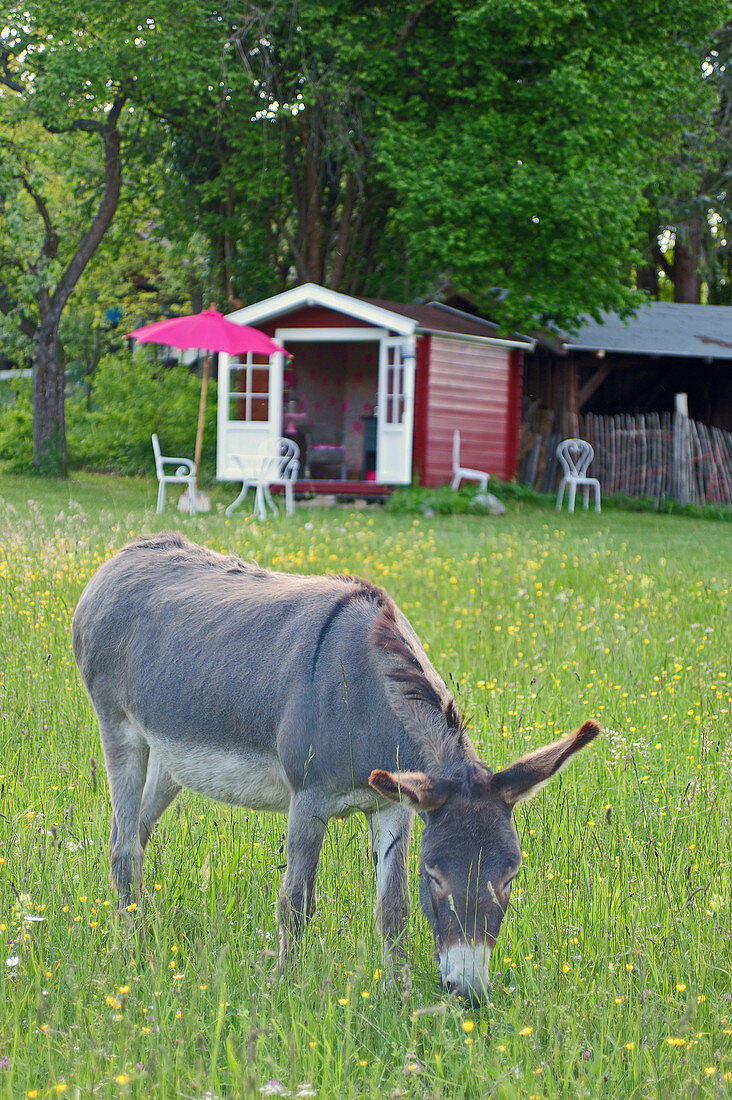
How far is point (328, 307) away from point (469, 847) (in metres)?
18.3

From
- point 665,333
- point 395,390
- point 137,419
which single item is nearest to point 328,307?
point 395,390

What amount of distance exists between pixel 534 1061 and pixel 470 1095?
0.19m

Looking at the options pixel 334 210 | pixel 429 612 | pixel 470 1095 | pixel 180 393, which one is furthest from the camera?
pixel 180 393

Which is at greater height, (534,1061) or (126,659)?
(126,659)

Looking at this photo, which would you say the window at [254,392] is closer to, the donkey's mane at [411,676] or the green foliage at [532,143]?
the green foliage at [532,143]

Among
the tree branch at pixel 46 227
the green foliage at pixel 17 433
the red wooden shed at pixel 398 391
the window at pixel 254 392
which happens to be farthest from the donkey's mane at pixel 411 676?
the green foliage at pixel 17 433

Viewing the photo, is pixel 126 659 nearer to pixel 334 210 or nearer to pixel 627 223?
pixel 627 223

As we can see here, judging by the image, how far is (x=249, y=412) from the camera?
20.8 m

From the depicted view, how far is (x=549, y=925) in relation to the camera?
3.35m

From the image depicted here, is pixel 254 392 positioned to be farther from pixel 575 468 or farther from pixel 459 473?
pixel 575 468

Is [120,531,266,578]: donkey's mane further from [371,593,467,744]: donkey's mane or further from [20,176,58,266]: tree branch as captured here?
[20,176,58,266]: tree branch

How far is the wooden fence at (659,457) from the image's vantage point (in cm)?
2219

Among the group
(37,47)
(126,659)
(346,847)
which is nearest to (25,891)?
(126,659)

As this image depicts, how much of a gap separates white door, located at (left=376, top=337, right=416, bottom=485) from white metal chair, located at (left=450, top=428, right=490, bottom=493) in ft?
3.39
